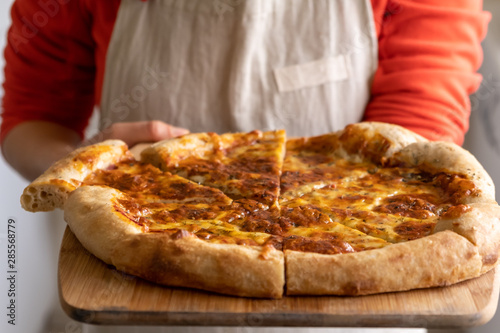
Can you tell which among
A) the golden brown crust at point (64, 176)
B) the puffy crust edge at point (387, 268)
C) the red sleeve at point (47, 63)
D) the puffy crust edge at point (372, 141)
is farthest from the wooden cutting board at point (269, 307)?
the red sleeve at point (47, 63)

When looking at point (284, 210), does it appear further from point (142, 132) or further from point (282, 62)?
point (282, 62)

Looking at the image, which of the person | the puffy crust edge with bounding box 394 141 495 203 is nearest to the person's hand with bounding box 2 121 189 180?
the person

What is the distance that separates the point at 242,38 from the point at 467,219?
4.51 ft

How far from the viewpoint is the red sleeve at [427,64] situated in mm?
2520

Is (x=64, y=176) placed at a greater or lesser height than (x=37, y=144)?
greater

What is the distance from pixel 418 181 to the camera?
5.93 ft

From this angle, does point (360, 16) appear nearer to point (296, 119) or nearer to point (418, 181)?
point (296, 119)

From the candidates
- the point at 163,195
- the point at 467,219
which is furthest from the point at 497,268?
the point at 163,195

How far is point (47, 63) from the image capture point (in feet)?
9.08

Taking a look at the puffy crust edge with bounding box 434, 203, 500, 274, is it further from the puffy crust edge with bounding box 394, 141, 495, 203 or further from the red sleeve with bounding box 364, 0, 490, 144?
the red sleeve with bounding box 364, 0, 490, 144

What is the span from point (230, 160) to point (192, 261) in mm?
729

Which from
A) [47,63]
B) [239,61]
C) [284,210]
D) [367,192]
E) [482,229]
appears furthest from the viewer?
[47,63]

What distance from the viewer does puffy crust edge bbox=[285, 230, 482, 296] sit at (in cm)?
127

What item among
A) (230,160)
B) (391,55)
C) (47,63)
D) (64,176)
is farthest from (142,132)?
(391,55)
